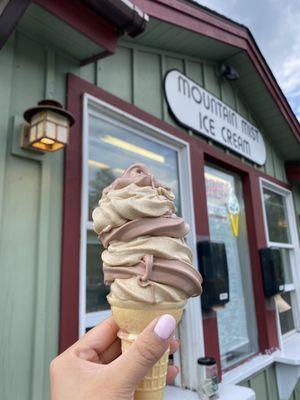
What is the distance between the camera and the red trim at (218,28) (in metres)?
2.25

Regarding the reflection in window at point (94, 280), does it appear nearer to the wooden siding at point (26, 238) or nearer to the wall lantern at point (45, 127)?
the wooden siding at point (26, 238)

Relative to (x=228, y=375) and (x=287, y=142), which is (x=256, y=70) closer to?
(x=287, y=142)

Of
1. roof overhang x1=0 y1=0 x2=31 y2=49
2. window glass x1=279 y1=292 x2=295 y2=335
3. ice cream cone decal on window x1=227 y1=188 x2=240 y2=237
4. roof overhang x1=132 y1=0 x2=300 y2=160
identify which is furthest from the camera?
window glass x1=279 y1=292 x2=295 y2=335

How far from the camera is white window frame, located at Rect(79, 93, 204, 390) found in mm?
1622

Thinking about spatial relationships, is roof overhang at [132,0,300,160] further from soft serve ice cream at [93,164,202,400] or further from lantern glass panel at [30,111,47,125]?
soft serve ice cream at [93,164,202,400]

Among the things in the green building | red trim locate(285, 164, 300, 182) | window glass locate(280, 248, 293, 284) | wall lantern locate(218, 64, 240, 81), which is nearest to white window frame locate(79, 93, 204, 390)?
the green building

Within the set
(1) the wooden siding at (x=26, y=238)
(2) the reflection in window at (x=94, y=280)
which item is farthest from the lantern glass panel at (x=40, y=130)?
(2) the reflection in window at (x=94, y=280)

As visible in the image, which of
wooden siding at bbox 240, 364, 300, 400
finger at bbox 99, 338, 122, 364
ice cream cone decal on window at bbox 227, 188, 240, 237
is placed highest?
ice cream cone decal on window at bbox 227, 188, 240, 237

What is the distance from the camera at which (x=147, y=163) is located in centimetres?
233

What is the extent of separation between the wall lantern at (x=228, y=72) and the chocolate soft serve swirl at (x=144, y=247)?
274 centimetres

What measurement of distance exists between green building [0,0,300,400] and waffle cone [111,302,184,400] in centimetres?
63

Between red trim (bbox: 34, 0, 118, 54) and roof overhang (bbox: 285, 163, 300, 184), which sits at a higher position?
roof overhang (bbox: 285, 163, 300, 184)

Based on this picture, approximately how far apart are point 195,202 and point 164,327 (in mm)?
1874

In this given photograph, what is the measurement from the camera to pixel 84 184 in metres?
1.69
